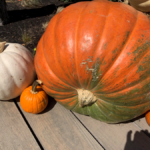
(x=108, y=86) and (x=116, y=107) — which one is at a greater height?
(x=108, y=86)

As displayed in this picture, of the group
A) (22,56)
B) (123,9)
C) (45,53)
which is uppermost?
(123,9)

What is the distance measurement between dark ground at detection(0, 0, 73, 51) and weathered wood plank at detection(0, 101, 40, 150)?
1349 millimetres

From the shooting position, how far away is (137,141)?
117 cm

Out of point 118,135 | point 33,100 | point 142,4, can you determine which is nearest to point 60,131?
point 33,100

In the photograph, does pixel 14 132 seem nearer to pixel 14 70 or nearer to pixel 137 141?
pixel 14 70

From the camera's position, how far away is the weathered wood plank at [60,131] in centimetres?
113

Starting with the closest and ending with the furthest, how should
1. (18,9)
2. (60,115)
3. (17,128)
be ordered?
(17,128) → (60,115) → (18,9)

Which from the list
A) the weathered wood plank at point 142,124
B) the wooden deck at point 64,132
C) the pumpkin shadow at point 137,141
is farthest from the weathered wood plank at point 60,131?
the weathered wood plank at point 142,124

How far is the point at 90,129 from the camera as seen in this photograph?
1245mm

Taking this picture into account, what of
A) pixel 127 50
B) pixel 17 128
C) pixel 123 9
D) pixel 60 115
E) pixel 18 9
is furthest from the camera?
pixel 18 9

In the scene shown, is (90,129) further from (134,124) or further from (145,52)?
(145,52)

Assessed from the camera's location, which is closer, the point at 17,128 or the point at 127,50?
the point at 127,50

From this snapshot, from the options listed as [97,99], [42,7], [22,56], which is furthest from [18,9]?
[97,99]

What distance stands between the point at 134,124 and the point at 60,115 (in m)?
0.69
